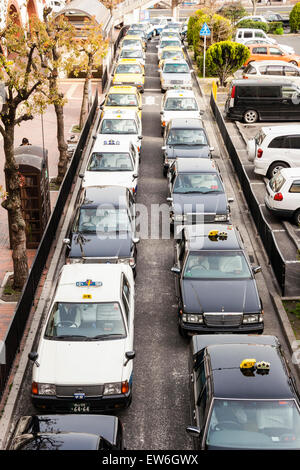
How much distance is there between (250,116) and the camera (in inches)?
1129

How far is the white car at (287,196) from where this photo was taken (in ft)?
59.5

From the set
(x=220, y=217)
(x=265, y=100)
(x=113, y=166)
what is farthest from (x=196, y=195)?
(x=265, y=100)

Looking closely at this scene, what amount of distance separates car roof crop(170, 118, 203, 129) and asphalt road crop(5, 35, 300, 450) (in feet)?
7.72

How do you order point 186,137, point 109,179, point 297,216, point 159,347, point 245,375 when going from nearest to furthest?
1. point 245,375
2. point 159,347
3. point 297,216
4. point 109,179
5. point 186,137

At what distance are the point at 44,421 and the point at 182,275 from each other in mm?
5328

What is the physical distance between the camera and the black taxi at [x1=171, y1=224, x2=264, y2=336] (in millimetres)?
12383

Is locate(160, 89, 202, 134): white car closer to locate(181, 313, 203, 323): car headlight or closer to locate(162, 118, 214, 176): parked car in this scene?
locate(162, 118, 214, 176): parked car

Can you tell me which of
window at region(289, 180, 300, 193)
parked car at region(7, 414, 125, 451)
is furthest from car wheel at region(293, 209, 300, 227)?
parked car at region(7, 414, 125, 451)

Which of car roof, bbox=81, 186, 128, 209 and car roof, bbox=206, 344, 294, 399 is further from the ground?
car roof, bbox=81, 186, 128, 209

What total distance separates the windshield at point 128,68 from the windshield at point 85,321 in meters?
25.6

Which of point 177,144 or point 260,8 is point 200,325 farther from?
point 260,8

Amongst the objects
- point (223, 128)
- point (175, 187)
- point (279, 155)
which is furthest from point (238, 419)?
point (223, 128)

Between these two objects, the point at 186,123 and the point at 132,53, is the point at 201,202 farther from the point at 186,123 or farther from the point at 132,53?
the point at 132,53

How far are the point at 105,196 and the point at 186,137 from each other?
23.0 ft
